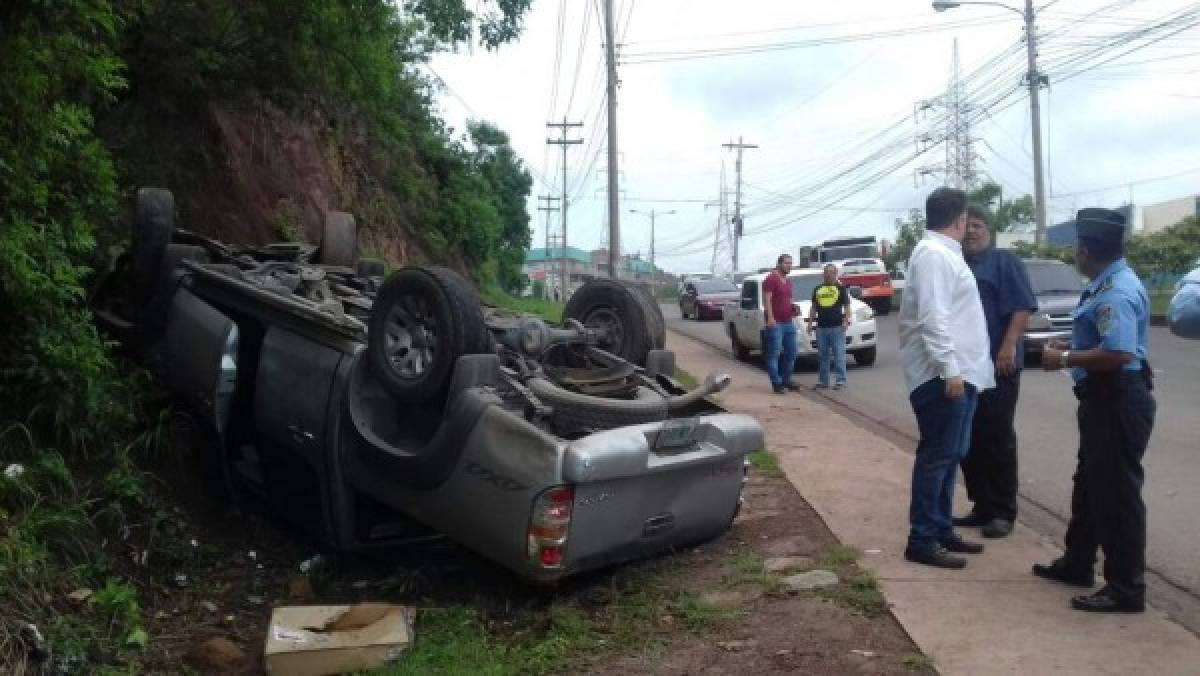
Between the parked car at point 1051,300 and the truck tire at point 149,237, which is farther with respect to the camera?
the parked car at point 1051,300

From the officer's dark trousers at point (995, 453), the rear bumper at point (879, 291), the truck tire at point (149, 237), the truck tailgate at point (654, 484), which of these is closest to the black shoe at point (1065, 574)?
the officer's dark trousers at point (995, 453)

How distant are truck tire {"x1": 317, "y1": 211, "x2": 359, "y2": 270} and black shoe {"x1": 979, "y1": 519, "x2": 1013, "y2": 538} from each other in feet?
16.4

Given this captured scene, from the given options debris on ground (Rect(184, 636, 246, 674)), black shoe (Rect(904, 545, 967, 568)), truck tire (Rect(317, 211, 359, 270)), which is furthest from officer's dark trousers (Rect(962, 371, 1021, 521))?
truck tire (Rect(317, 211, 359, 270))

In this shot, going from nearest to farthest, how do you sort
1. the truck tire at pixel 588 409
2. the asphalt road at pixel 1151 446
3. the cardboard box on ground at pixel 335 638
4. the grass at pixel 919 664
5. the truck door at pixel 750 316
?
the grass at pixel 919 664 < the cardboard box on ground at pixel 335 638 < the truck tire at pixel 588 409 < the asphalt road at pixel 1151 446 < the truck door at pixel 750 316

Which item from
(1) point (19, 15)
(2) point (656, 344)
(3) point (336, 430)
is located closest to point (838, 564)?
(2) point (656, 344)

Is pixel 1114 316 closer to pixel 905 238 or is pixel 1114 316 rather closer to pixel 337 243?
pixel 337 243

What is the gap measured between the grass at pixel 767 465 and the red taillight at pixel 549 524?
11.6ft

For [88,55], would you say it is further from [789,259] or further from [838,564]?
[789,259]

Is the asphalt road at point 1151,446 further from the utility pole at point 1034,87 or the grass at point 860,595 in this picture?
the utility pole at point 1034,87

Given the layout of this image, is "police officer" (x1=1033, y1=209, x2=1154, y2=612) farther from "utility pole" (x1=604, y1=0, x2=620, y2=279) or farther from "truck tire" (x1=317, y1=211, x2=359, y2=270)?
"utility pole" (x1=604, y1=0, x2=620, y2=279)

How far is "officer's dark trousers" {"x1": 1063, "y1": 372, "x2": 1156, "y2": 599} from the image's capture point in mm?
4867

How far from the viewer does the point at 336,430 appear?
18.8ft

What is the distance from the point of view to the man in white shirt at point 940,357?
5.50 meters

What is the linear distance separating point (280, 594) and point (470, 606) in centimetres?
122
